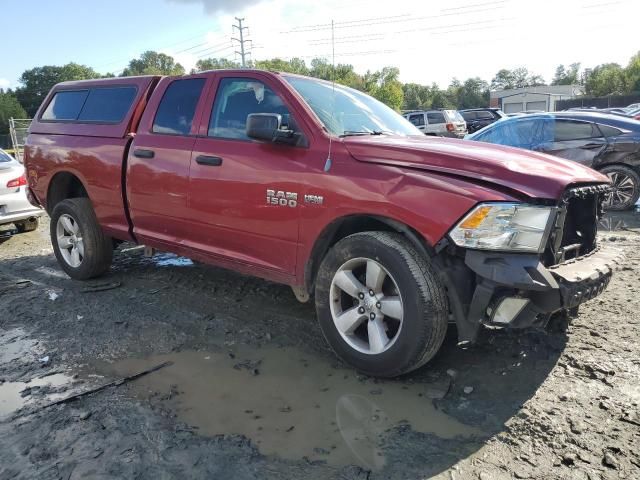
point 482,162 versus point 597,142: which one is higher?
point 482,162

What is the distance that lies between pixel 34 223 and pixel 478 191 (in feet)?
26.1

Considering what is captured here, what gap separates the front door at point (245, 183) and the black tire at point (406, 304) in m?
0.57

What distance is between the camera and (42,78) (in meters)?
94.8

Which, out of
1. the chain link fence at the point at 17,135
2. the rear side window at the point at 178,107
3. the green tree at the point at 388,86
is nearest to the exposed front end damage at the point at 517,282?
the rear side window at the point at 178,107

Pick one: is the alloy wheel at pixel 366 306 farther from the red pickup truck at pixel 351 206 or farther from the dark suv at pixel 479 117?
the dark suv at pixel 479 117

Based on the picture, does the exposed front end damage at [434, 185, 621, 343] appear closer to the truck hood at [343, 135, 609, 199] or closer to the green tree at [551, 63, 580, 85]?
the truck hood at [343, 135, 609, 199]

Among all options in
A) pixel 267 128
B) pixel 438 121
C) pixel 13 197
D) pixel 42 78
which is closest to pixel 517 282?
pixel 267 128

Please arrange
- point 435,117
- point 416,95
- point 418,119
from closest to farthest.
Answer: point 435,117
point 418,119
point 416,95

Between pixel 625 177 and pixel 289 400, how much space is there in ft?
23.8

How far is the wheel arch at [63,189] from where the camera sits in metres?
5.57

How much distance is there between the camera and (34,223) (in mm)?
8469

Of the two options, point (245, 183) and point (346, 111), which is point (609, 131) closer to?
point (346, 111)

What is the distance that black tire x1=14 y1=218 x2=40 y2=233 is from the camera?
27.5ft

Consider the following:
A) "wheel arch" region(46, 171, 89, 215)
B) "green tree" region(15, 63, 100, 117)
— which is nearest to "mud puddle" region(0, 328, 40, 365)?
"wheel arch" region(46, 171, 89, 215)
